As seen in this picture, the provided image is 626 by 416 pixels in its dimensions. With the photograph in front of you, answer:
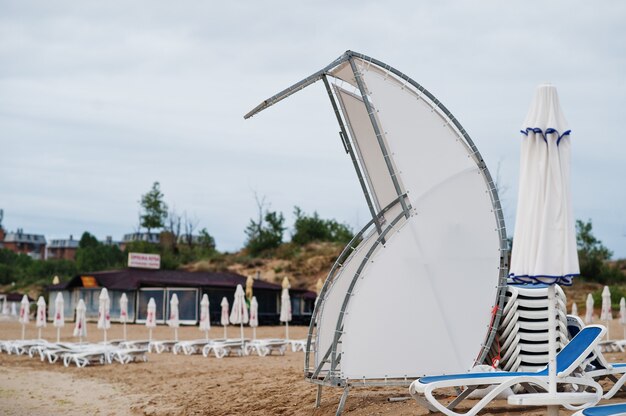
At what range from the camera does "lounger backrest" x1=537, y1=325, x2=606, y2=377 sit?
7.34m

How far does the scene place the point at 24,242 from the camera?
119m

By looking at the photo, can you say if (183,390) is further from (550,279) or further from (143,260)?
(143,260)

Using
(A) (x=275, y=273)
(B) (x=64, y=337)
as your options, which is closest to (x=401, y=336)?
(B) (x=64, y=337)

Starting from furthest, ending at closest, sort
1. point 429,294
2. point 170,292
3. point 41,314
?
point 170,292
point 41,314
point 429,294

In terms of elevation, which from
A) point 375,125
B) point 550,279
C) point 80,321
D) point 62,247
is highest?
point 62,247

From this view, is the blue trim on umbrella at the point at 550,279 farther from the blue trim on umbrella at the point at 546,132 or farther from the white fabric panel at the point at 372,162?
the white fabric panel at the point at 372,162

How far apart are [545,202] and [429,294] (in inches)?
89.9

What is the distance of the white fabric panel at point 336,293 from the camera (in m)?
9.70

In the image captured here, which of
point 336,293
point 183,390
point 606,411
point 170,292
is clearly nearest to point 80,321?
point 183,390

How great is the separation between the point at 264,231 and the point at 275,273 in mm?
8401

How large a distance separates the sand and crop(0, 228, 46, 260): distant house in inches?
3976

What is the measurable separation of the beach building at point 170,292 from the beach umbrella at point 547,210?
31749 mm

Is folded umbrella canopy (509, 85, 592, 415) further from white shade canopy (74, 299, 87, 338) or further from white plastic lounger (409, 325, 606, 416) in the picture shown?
white shade canopy (74, 299, 87, 338)

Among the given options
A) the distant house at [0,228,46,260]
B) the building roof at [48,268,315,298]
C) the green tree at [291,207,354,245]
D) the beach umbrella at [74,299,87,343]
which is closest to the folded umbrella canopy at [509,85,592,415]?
the beach umbrella at [74,299,87,343]
